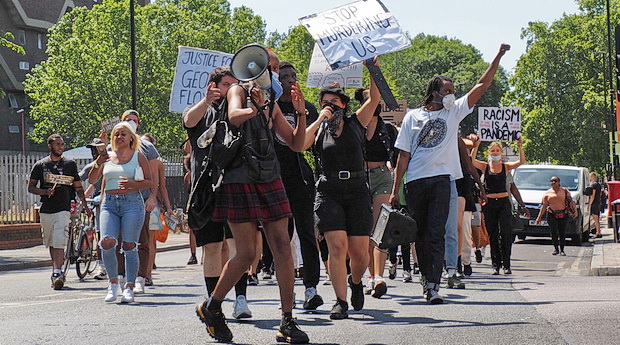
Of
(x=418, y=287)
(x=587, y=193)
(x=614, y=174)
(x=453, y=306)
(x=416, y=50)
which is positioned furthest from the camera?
(x=416, y=50)

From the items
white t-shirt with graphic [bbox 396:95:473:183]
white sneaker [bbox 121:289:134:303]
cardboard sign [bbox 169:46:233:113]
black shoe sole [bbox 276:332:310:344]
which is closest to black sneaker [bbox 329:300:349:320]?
black shoe sole [bbox 276:332:310:344]

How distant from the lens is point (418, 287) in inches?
461

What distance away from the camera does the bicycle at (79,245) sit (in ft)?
45.9

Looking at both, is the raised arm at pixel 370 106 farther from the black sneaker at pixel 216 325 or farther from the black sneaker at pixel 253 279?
the black sneaker at pixel 253 279

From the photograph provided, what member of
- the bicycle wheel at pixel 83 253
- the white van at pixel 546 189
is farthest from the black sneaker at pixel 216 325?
the white van at pixel 546 189

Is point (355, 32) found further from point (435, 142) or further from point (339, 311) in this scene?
point (339, 311)

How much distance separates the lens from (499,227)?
47.1ft

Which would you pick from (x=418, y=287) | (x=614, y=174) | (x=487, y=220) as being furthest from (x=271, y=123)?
(x=614, y=174)

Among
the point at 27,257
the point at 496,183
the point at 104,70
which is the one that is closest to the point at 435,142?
the point at 496,183

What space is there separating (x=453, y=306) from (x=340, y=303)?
1.35 metres

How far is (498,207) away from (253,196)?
7864 millimetres

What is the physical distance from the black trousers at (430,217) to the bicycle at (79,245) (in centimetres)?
544

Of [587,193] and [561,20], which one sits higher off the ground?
[561,20]

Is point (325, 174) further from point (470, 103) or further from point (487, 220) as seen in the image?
point (487, 220)
